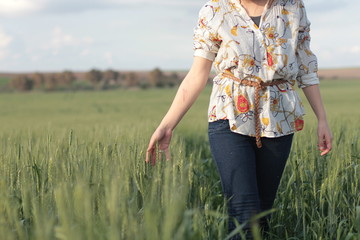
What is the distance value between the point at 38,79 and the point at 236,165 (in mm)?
46362

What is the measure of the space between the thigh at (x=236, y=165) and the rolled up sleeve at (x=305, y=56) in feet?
1.65

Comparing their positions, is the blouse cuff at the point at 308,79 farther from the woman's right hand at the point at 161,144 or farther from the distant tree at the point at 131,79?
the distant tree at the point at 131,79

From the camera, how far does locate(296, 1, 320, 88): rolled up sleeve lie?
245 cm

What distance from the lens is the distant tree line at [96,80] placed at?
43.6 metres

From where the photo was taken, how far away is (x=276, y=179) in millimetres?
2363

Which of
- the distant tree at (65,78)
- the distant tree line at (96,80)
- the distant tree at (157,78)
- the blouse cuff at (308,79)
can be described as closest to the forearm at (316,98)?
the blouse cuff at (308,79)

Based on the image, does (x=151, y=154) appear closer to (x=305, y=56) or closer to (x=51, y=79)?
(x=305, y=56)

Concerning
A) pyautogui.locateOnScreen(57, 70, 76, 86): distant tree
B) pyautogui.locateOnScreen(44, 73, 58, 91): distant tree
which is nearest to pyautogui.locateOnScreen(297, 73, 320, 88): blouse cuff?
pyautogui.locateOnScreen(44, 73, 58, 91): distant tree

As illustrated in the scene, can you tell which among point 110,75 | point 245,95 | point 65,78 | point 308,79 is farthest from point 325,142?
point 110,75

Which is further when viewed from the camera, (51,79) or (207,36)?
(51,79)

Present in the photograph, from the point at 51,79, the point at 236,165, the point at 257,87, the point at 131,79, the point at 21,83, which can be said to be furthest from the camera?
the point at 131,79

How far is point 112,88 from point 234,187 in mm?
41079

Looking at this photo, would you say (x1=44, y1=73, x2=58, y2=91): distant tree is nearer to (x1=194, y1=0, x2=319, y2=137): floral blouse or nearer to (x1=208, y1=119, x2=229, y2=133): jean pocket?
(x1=194, y1=0, x2=319, y2=137): floral blouse

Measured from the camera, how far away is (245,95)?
2246 mm
